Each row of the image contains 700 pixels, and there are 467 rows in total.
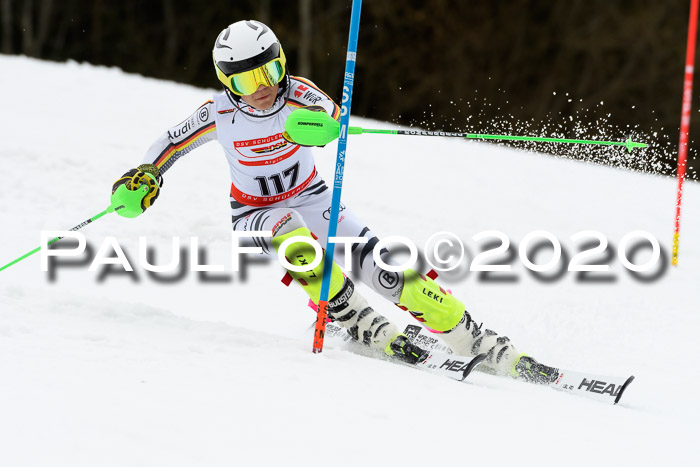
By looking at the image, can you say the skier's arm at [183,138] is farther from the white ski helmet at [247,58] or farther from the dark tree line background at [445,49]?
the dark tree line background at [445,49]

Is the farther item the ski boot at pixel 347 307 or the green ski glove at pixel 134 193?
the green ski glove at pixel 134 193

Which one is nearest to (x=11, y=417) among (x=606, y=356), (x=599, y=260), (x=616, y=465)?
(x=616, y=465)

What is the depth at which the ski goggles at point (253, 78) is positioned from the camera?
325cm

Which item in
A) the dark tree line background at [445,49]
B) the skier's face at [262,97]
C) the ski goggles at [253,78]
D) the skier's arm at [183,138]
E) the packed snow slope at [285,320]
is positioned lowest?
the packed snow slope at [285,320]

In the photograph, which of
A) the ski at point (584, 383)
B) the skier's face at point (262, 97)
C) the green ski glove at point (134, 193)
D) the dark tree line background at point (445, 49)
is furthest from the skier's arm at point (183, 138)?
the dark tree line background at point (445, 49)

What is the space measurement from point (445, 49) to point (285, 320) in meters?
15.3

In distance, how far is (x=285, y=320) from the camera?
452 cm

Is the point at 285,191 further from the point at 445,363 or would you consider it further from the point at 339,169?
the point at 445,363

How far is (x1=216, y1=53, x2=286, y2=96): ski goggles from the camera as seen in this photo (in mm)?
3246

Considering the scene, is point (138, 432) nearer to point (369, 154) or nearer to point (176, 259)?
point (176, 259)

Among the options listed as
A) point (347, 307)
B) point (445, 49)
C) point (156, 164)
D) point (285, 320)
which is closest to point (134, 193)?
point (156, 164)

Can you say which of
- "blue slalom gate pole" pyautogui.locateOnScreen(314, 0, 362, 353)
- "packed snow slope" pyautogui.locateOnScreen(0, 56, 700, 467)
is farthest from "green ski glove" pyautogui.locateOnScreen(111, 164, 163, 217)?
"blue slalom gate pole" pyautogui.locateOnScreen(314, 0, 362, 353)

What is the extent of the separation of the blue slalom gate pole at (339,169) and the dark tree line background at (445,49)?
1475cm

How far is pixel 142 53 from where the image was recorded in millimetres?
18938
